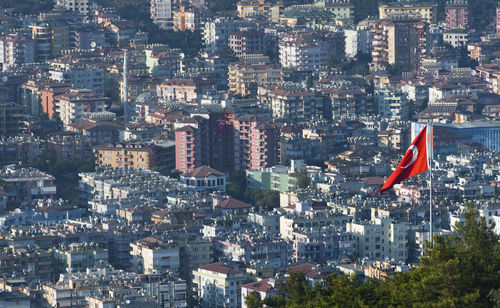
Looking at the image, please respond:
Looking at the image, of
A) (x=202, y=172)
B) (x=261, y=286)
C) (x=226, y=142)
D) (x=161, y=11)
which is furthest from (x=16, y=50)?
(x=261, y=286)

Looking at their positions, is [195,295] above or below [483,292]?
below

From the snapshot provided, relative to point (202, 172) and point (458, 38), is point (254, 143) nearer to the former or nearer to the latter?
point (202, 172)

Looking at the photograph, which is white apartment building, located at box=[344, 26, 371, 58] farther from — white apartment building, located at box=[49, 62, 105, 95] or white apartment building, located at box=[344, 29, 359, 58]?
white apartment building, located at box=[49, 62, 105, 95]

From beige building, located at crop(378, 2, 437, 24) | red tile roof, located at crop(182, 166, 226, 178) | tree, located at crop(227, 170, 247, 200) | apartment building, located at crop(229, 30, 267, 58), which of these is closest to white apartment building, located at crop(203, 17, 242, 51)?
apartment building, located at crop(229, 30, 267, 58)

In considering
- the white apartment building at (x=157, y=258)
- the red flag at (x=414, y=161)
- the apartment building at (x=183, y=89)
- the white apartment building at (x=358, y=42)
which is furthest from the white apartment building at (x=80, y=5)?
the red flag at (x=414, y=161)

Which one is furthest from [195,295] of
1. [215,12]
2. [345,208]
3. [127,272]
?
[215,12]

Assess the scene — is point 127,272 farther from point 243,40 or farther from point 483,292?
point 243,40

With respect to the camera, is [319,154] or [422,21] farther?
[422,21]
